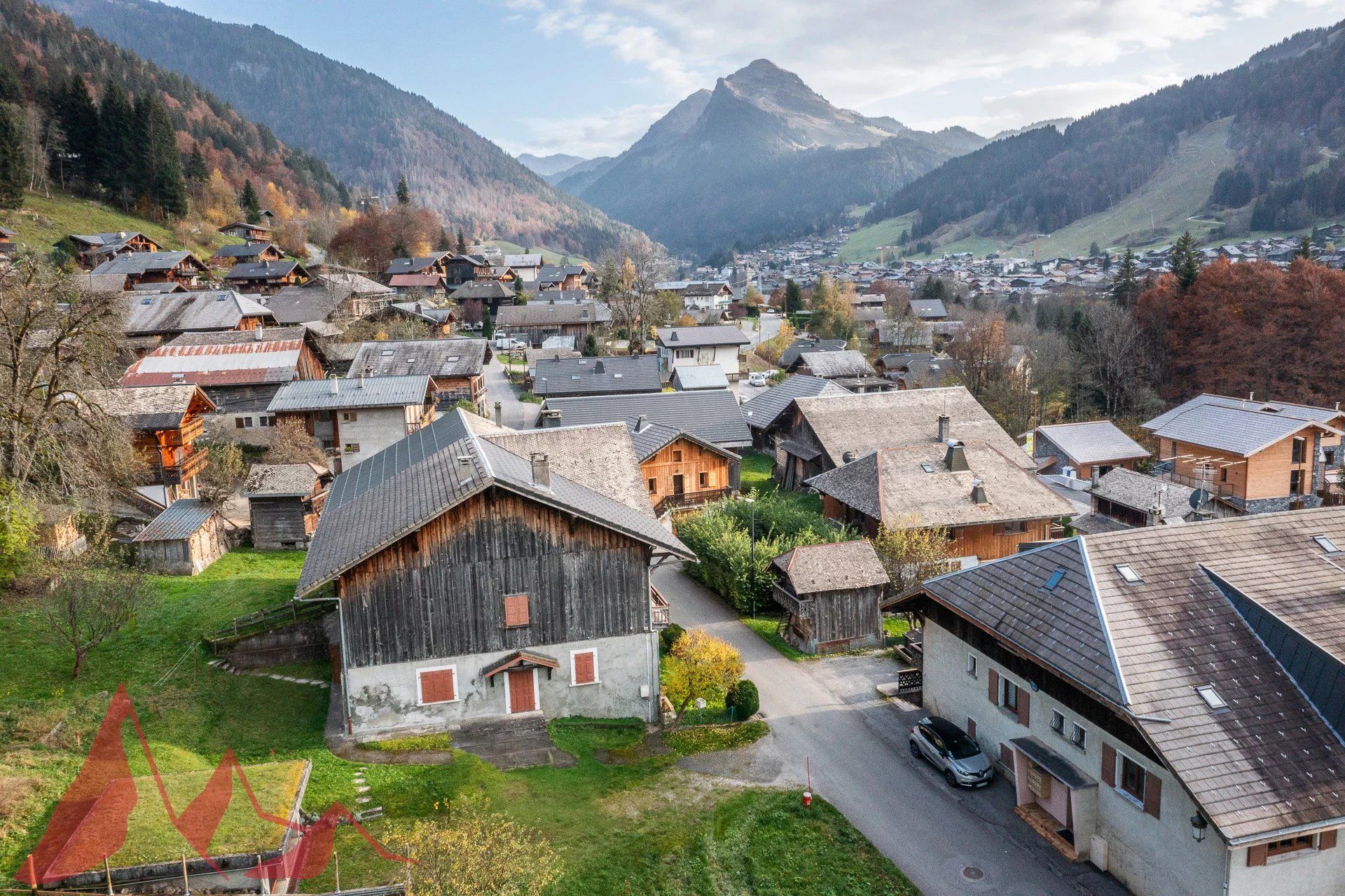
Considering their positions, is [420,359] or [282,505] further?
[420,359]

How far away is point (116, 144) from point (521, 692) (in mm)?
109030

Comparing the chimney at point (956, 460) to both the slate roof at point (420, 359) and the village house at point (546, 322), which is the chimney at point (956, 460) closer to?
the slate roof at point (420, 359)

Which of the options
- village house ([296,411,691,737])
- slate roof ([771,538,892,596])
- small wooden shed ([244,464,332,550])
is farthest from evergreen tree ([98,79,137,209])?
slate roof ([771,538,892,596])

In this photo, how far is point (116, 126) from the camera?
339ft

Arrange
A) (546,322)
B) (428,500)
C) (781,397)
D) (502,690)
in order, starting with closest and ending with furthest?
(428,500), (502,690), (781,397), (546,322)

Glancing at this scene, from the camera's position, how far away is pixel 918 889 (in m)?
17.9

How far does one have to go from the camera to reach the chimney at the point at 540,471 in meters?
24.9

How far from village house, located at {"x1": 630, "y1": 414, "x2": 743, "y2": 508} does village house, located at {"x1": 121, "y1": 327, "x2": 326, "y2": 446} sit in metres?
22.0

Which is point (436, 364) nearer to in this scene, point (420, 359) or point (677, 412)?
point (420, 359)

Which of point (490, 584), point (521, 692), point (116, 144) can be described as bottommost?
point (521, 692)

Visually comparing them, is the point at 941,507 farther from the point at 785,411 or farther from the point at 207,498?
the point at 207,498

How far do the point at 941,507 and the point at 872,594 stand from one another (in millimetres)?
9813

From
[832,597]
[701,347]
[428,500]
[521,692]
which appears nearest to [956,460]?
[832,597]
